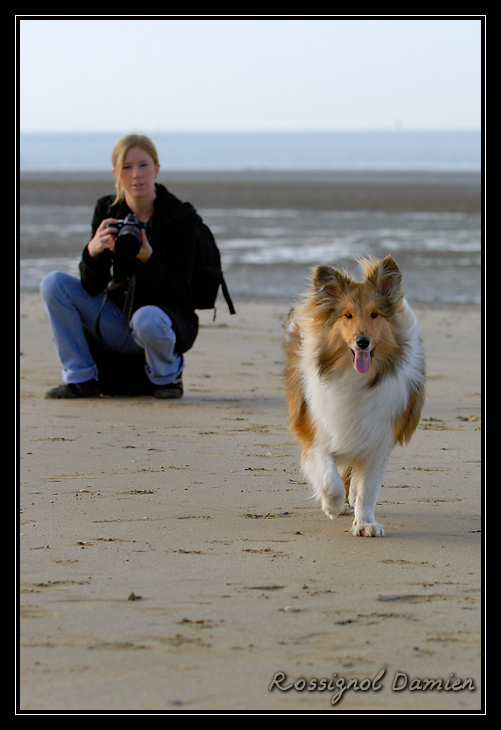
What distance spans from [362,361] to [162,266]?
264 cm

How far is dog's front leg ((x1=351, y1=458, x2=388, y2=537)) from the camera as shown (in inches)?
167

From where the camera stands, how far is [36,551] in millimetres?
3861

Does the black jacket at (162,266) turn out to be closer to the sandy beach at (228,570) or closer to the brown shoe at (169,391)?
the brown shoe at (169,391)

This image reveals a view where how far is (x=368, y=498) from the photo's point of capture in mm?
4301

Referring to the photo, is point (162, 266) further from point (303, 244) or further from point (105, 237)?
point (303, 244)

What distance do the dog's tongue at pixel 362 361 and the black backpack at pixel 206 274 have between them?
257cm

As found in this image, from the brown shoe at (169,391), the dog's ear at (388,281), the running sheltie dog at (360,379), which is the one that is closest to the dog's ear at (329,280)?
the running sheltie dog at (360,379)

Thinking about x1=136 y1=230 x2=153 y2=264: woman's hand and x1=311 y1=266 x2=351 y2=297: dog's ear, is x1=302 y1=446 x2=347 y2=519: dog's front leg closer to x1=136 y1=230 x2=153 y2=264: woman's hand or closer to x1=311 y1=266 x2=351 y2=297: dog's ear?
x1=311 y1=266 x2=351 y2=297: dog's ear

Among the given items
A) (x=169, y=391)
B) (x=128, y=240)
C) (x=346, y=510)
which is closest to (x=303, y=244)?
(x=169, y=391)

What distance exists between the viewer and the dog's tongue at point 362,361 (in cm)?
426

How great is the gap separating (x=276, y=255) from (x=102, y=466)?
11.5m

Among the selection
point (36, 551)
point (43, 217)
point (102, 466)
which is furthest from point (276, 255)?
point (36, 551)

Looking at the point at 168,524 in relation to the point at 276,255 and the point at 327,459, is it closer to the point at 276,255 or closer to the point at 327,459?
the point at 327,459

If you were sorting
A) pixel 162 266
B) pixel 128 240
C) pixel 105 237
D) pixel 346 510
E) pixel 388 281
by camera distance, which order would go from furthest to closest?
pixel 162 266 → pixel 105 237 → pixel 128 240 → pixel 346 510 → pixel 388 281
